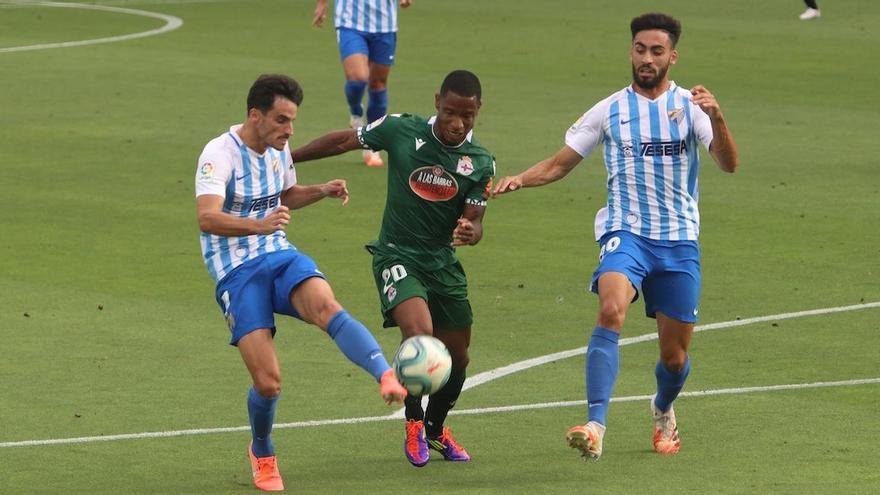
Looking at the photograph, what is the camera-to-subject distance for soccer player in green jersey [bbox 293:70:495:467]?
9766 mm

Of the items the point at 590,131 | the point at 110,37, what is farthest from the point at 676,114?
the point at 110,37

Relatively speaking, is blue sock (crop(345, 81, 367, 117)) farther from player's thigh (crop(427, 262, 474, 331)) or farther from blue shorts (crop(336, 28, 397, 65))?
player's thigh (crop(427, 262, 474, 331))

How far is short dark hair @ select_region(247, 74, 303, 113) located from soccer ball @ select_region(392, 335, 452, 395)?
4.47 feet

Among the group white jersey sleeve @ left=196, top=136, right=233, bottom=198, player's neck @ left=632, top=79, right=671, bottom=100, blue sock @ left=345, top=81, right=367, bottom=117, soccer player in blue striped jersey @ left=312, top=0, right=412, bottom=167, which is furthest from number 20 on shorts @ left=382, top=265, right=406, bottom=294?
blue sock @ left=345, top=81, right=367, bottom=117

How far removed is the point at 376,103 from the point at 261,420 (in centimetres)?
1117

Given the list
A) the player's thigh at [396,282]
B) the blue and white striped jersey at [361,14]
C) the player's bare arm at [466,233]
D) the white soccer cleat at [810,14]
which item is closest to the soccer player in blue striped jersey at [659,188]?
the player's bare arm at [466,233]

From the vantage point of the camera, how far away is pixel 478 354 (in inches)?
486

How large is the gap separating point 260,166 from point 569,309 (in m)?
4.70

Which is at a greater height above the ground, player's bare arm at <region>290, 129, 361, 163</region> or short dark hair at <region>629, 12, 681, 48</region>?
short dark hair at <region>629, 12, 681, 48</region>

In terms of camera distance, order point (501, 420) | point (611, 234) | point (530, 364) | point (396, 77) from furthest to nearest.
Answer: point (396, 77)
point (530, 364)
point (501, 420)
point (611, 234)

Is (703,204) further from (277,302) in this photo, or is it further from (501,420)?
(277,302)

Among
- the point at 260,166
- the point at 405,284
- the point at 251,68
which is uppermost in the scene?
the point at 260,166

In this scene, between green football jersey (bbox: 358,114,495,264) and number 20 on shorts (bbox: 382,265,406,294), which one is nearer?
number 20 on shorts (bbox: 382,265,406,294)

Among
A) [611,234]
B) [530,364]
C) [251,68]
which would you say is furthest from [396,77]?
[611,234]
